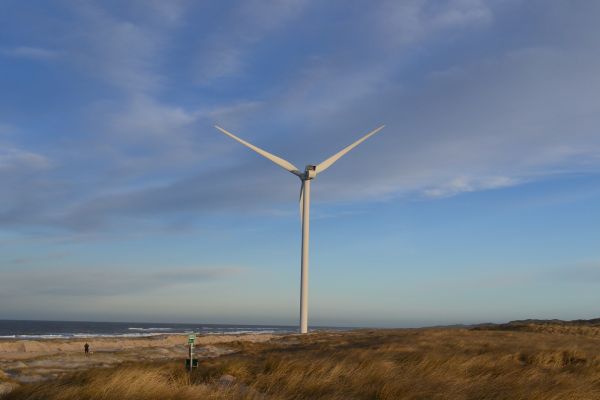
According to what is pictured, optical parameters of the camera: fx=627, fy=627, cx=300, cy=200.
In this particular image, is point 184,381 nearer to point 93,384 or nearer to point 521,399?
point 93,384

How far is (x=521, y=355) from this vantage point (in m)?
21.0

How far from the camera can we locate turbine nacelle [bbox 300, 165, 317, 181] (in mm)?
51938

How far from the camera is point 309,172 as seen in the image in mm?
51906

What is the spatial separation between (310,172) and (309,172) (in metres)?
0.09

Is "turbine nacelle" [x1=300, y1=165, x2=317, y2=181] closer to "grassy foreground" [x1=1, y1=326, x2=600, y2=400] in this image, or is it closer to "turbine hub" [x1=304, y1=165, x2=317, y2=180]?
"turbine hub" [x1=304, y1=165, x2=317, y2=180]

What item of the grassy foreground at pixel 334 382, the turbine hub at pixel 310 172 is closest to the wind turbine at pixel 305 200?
the turbine hub at pixel 310 172

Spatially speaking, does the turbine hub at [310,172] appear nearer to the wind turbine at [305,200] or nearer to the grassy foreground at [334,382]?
the wind turbine at [305,200]

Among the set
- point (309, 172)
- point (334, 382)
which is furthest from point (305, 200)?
point (334, 382)

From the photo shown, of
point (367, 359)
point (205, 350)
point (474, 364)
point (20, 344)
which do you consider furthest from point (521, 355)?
point (20, 344)

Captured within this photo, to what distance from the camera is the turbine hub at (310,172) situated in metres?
51.9

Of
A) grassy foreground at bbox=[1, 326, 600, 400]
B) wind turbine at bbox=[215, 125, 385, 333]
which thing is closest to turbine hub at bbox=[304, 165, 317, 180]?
wind turbine at bbox=[215, 125, 385, 333]

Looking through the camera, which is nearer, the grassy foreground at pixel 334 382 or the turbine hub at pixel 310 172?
the grassy foreground at pixel 334 382

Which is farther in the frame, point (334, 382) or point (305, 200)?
point (305, 200)

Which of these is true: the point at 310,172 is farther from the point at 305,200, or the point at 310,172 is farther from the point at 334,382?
the point at 334,382
